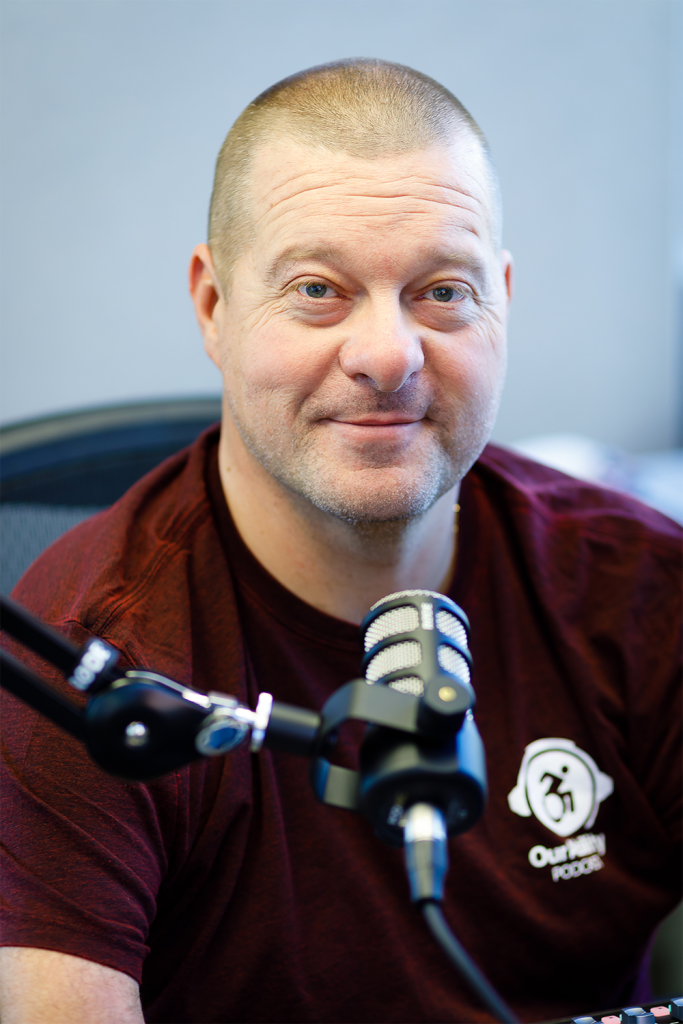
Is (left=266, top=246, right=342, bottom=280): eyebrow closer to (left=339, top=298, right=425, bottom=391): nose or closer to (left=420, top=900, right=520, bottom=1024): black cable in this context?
(left=339, top=298, right=425, bottom=391): nose

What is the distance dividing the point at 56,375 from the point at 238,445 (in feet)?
4.57

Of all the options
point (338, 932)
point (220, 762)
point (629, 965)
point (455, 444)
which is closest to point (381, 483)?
point (455, 444)

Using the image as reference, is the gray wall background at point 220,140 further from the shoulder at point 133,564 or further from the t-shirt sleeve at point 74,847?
the t-shirt sleeve at point 74,847

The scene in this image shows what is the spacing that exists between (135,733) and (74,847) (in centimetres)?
33

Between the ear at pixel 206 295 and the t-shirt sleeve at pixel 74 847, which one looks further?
the ear at pixel 206 295

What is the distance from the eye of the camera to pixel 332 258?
3.08ft

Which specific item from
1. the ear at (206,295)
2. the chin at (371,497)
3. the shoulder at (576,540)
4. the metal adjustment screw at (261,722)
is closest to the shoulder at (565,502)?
the shoulder at (576,540)

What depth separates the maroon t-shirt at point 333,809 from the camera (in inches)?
32.8

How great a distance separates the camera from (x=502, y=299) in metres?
1.10

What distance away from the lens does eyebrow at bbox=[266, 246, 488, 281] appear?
94 cm

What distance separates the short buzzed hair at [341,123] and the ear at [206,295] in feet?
0.10

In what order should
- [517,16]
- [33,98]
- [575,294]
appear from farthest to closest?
[575,294], [517,16], [33,98]

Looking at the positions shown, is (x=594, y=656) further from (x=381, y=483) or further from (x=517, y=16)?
(x=517, y=16)

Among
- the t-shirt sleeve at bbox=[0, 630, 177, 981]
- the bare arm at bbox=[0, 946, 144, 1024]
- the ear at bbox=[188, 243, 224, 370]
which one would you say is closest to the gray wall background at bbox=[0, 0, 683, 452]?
the ear at bbox=[188, 243, 224, 370]
